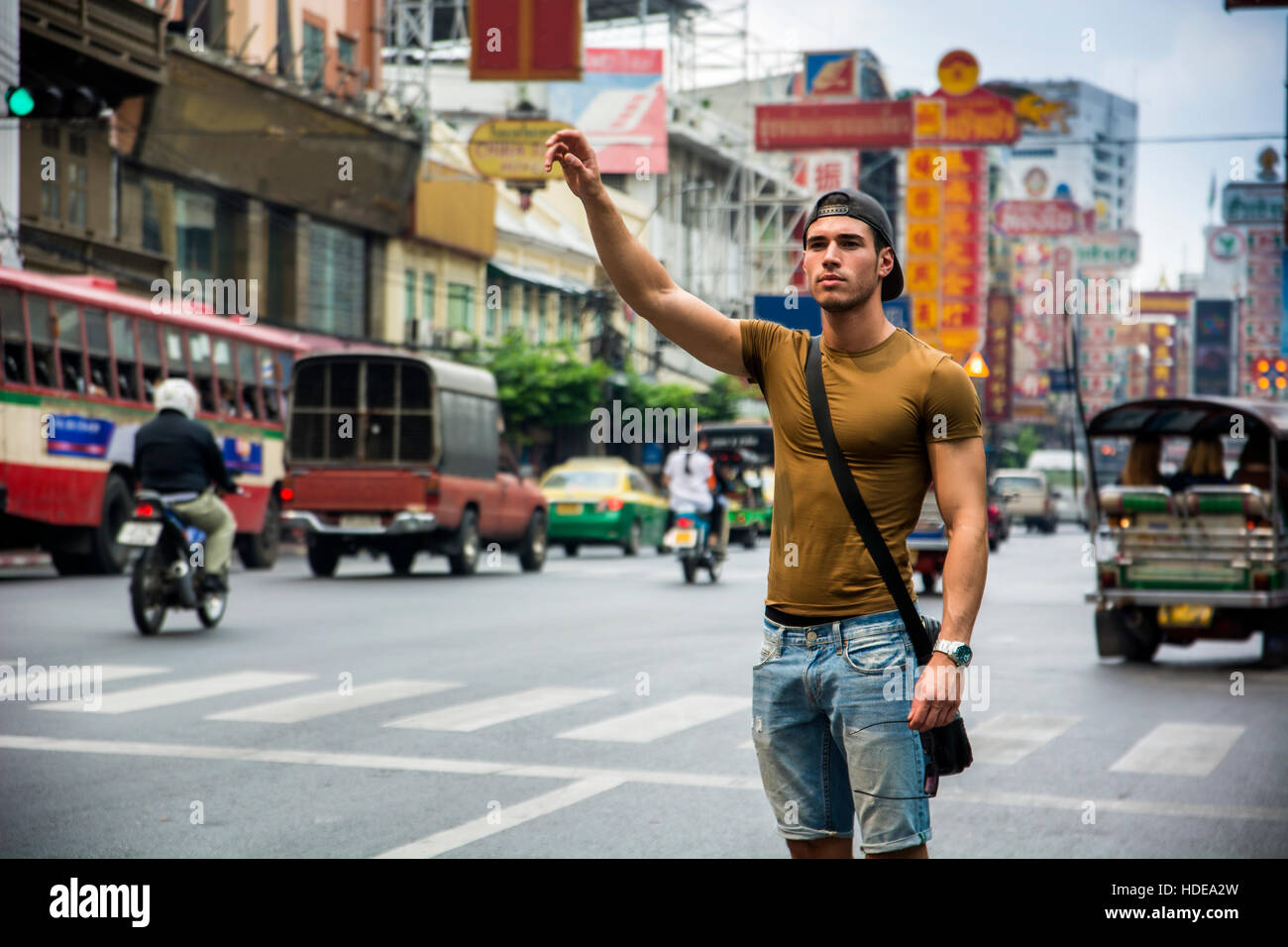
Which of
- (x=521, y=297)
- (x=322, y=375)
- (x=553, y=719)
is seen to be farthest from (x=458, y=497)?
(x=521, y=297)

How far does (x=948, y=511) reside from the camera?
3.77 meters

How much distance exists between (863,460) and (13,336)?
17.5 m

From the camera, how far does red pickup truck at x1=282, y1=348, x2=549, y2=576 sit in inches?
846

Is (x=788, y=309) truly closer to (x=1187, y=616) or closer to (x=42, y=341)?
(x=42, y=341)

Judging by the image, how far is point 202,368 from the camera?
81.0 feet

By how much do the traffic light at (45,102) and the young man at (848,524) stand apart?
516 inches

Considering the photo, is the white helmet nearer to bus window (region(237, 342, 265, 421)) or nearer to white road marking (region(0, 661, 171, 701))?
white road marking (region(0, 661, 171, 701))

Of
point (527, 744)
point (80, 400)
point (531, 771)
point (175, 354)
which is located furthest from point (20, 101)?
point (531, 771)

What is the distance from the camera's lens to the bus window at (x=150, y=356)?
22641 mm

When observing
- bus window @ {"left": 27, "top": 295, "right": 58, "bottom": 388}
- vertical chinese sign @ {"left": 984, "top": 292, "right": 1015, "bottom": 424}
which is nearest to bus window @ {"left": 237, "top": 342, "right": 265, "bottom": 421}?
bus window @ {"left": 27, "top": 295, "right": 58, "bottom": 388}

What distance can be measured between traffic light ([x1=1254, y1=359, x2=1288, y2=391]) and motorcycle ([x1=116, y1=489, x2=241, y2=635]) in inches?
967

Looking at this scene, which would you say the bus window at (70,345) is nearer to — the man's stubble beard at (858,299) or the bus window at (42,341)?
the bus window at (42,341)
